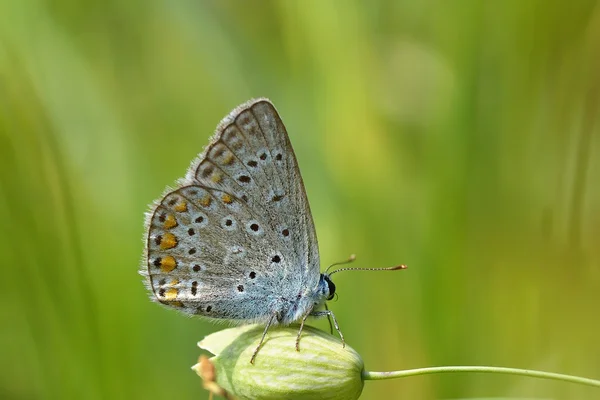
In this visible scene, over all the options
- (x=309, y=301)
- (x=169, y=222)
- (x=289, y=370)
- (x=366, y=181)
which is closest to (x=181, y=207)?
(x=169, y=222)

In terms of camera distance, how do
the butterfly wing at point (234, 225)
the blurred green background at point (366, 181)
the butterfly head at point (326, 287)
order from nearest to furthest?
the butterfly wing at point (234, 225) < the butterfly head at point (326, 287) < the blurred green background at point (366, 181)

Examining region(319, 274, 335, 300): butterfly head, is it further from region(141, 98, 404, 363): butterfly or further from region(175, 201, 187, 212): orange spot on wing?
region(175, 201, 187, 212): orange spot on wing

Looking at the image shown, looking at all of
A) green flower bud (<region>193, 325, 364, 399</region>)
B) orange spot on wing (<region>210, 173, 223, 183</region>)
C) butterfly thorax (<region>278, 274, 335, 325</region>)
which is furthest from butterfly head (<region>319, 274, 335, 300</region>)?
orange spot on wing (<region>210, 173, 223, 183</region>)

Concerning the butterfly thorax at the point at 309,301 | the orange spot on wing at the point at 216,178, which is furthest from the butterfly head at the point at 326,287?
the orange spot on wing at the point at 216,178

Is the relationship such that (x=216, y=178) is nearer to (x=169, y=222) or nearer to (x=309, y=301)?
(x=169, y=222)

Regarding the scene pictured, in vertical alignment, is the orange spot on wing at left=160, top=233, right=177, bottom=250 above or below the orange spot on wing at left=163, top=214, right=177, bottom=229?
below

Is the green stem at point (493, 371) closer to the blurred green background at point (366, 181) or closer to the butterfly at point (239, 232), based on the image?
the butterfly at point (239, 232)
